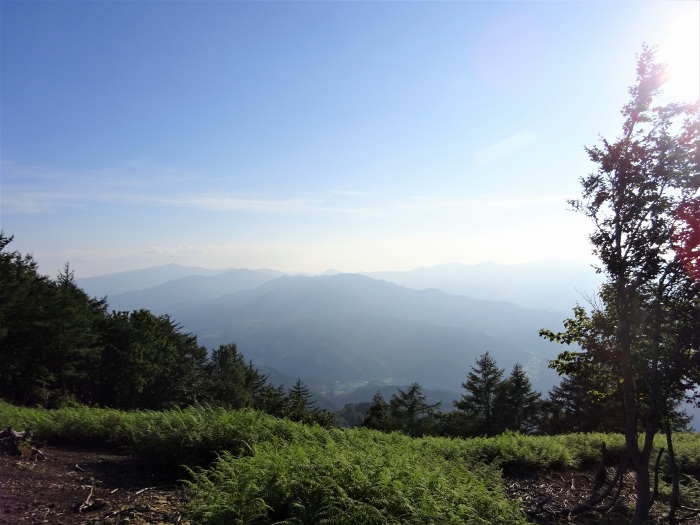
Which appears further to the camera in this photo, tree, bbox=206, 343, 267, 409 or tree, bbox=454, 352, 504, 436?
tree, bbox=206, 343, 267, 409

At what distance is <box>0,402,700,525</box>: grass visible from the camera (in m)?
4.64

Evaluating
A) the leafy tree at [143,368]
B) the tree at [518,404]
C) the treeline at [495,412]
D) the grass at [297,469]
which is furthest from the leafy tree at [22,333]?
the tree at [518,404]

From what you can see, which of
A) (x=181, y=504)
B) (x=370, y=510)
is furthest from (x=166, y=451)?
(x=370, y=510)

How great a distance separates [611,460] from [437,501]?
34.2ft

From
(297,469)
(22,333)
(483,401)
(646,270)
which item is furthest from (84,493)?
(483,401)

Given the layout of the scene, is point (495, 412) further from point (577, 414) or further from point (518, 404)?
point (577, 414)

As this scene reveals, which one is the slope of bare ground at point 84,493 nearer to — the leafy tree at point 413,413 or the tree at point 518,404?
the leafy tree at point 413,413

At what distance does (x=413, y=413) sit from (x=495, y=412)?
26.6ft

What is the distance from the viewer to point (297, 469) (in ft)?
18.0

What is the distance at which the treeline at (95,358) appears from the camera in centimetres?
2714

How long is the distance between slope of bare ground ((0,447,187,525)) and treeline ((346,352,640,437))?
33491 millimetres

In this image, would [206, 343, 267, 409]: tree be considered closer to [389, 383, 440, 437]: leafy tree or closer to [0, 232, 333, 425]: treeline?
[0, 232, 333, 425]: treeline

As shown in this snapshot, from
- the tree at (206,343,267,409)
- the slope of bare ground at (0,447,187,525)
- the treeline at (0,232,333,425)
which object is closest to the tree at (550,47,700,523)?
the slope of bare ground at (0,447,187,525)

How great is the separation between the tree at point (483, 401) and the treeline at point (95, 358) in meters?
15.4
